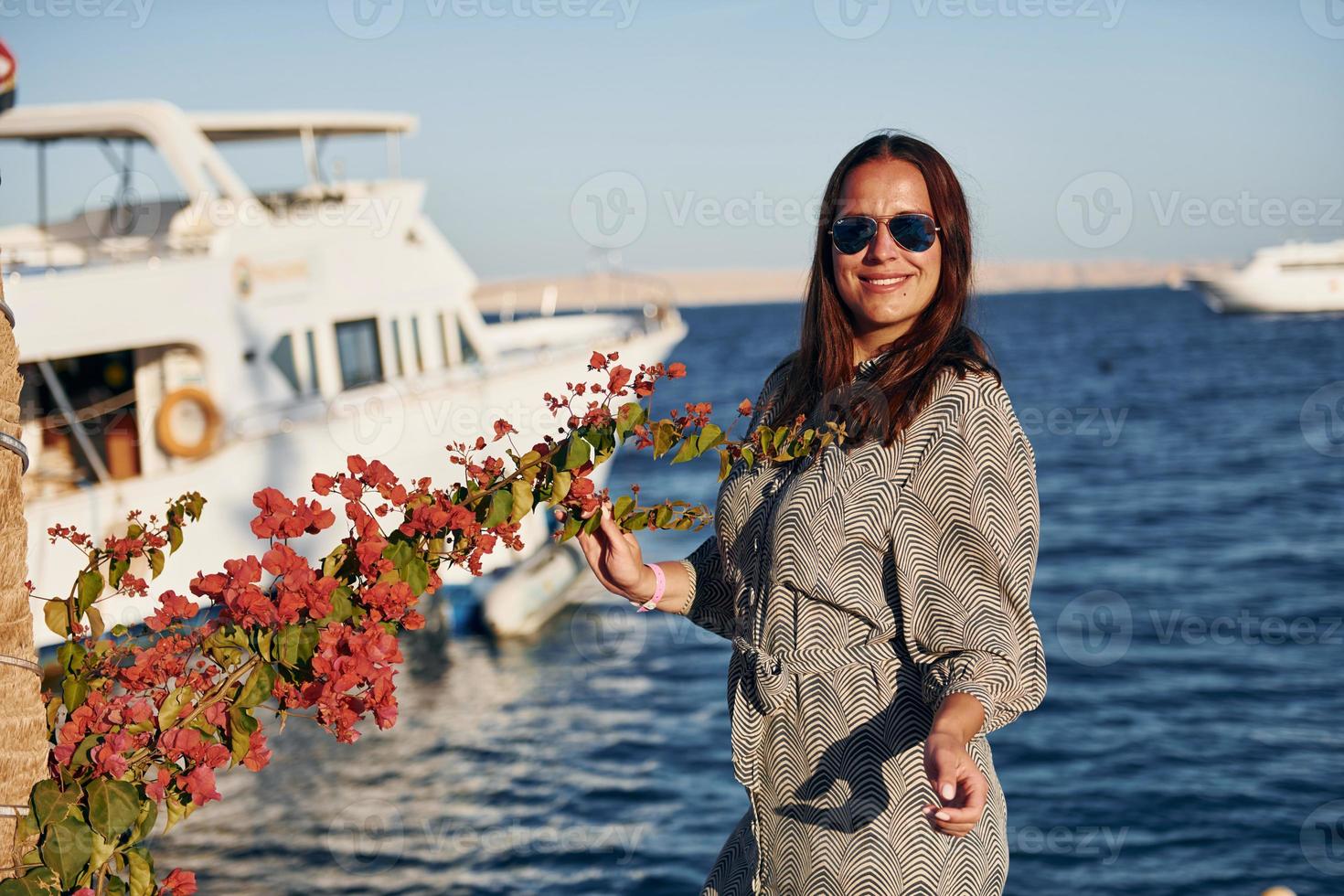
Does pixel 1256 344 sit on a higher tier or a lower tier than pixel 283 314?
lower

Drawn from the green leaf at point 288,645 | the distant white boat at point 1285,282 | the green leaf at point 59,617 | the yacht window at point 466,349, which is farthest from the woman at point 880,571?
the distant white boat at point 1285,282

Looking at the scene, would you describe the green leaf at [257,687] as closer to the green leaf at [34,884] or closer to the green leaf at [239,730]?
the green leaf at [239,730]

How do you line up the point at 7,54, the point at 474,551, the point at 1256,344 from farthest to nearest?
1. the point at 1256,344
2. the point at 7,54
3. the point at 474,551

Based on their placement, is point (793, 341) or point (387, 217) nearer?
point (793, 341)

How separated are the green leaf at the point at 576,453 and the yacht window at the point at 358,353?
44.7ft

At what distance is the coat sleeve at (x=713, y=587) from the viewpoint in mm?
2672

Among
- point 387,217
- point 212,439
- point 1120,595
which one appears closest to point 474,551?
point 212,439

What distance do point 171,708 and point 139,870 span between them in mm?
244

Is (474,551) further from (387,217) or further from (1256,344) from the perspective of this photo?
(1256,344)

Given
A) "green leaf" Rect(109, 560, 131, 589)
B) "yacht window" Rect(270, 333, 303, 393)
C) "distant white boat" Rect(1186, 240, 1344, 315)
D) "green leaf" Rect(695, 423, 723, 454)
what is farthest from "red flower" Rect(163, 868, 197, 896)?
"distant white boat" Rect(1186, 240, 1344, 315)

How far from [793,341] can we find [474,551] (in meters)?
1.13

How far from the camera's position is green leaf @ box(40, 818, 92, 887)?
5.87 feet

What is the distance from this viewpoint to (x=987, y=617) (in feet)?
6.98

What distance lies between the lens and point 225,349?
44.2ft
